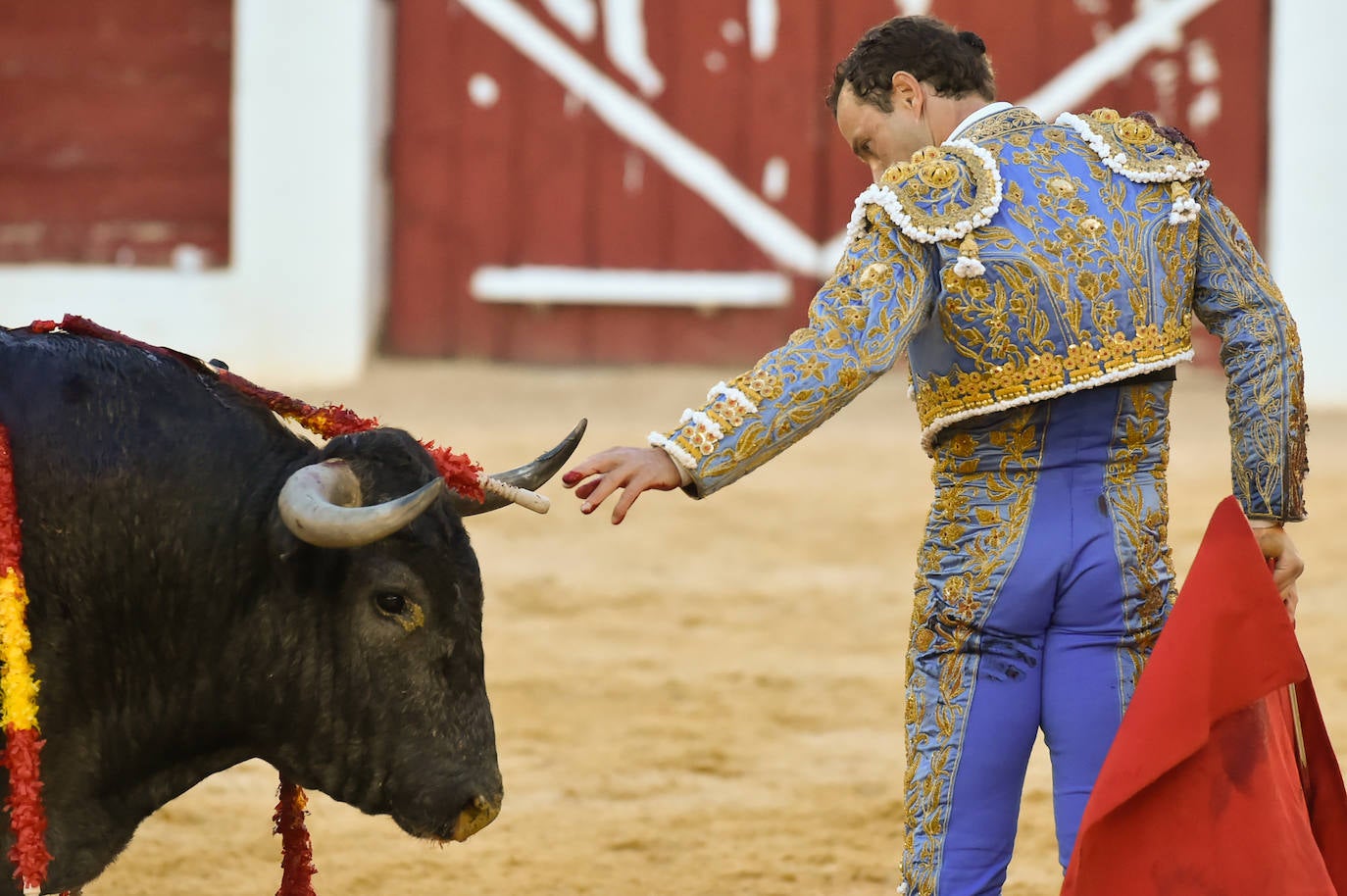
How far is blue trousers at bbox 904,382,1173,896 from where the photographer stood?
7.16 feet

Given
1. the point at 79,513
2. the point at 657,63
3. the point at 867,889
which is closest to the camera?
the point at 79,513

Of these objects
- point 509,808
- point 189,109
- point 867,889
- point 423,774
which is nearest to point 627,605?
point 509,808

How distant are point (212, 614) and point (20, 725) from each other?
258mm

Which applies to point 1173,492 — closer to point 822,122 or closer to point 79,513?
point 822,122

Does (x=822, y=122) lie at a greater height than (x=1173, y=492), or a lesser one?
greater

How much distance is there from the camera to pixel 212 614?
2287 millimetres

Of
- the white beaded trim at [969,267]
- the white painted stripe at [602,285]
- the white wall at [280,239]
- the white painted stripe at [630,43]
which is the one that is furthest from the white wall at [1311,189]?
the white beaded trim at [969,267]

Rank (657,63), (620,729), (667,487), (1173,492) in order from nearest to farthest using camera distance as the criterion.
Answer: (667,487) → (620,729) → (1173,492) → (657,63)

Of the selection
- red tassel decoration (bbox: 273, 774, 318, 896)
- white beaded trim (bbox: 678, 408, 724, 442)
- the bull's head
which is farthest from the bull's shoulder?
red tassel decoration (bbox: 273, 774, 318, 896)

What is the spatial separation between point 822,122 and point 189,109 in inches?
106

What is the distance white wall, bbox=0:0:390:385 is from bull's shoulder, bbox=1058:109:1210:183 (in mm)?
5806

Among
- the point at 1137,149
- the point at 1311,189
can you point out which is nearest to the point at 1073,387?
the point at 1137,149

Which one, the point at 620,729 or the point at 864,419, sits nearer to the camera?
the point at 620,729

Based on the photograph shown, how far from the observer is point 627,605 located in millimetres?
5398
